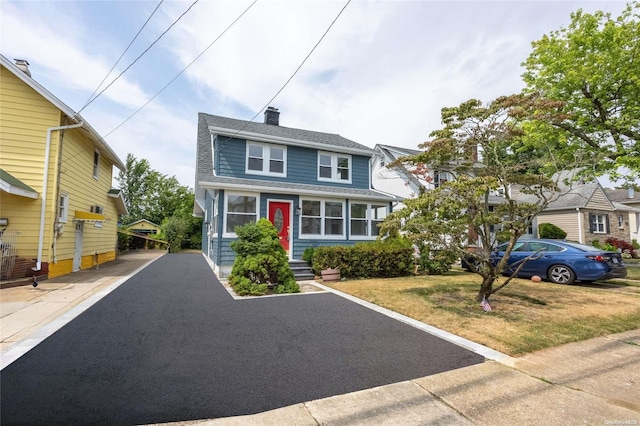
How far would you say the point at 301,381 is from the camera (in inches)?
123

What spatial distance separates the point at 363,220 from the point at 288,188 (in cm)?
378

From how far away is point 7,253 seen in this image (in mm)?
8281

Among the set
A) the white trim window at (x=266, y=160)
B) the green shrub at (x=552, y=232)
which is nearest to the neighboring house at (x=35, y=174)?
the white trim window at (x=266, y=160)

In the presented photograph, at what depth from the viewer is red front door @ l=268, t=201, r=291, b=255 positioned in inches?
438

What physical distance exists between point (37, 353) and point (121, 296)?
352 cm

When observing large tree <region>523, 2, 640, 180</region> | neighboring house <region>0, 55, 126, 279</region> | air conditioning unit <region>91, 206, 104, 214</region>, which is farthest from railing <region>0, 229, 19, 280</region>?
large tree <region>523, 2, 640, 180</region>

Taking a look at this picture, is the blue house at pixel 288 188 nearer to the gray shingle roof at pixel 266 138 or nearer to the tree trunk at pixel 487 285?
the gray shingle roof at pixel 266 138

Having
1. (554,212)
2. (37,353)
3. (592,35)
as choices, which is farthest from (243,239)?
(554,212)

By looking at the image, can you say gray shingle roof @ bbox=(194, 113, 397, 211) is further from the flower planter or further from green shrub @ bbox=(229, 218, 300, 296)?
the flower planter

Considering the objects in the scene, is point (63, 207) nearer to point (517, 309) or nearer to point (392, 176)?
point (517, 309)

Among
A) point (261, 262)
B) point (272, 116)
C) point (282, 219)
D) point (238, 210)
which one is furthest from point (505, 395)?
point (272, 116)

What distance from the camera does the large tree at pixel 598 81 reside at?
41.0 feet

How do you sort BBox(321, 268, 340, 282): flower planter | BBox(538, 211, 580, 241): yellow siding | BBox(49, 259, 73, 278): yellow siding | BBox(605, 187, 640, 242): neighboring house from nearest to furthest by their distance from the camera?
BBox(49, 259, 73, 278): yellow siding → BBox(321, 268, 340, 282): flower planter → BBox(538, 211, 580, 241): yellow siding → BBox(605, 187, 640, 242): neighboring house

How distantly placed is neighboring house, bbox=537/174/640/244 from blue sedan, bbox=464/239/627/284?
13360mm
